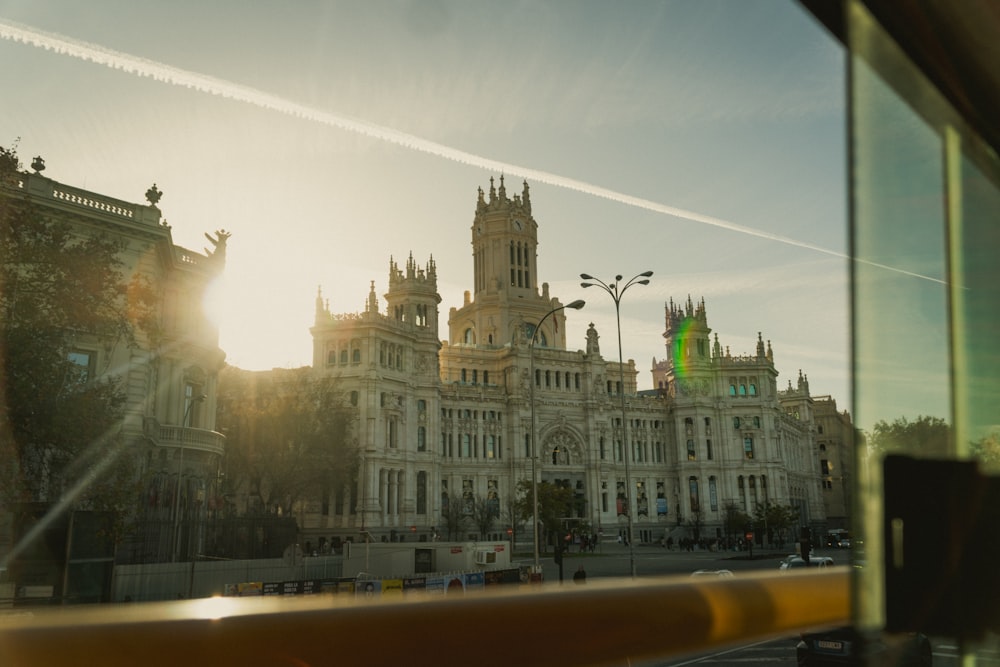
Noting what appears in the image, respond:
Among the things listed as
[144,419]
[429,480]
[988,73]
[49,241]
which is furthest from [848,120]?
[429,480]

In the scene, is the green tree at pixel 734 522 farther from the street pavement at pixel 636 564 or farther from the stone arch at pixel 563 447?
the stone arch at pixel 563 447


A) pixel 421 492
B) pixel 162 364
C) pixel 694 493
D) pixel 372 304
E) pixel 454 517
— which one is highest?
pixel 372 304

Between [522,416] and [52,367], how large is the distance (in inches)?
2203

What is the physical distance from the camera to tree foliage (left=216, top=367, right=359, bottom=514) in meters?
46.0

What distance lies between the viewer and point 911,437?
168 centimetres

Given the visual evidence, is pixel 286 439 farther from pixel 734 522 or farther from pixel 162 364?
pixel 734 522

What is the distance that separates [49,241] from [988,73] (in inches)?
666

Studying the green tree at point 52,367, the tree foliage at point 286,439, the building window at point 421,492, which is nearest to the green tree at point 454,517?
the building window at point 421,492

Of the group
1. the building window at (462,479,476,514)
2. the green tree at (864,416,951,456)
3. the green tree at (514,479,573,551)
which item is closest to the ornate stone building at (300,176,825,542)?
the building window at (462,479,476,514)

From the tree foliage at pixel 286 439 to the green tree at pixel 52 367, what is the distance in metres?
28.7

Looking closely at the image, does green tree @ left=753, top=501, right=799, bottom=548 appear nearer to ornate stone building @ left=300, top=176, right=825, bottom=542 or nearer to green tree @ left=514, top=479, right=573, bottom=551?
ornate stone building @ left=300, top=176, right=825, bottom=542

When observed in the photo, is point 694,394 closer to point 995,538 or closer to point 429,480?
point 429,480

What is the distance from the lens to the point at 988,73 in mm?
1964

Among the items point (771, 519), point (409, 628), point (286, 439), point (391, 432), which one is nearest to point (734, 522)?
point (771, 519)
